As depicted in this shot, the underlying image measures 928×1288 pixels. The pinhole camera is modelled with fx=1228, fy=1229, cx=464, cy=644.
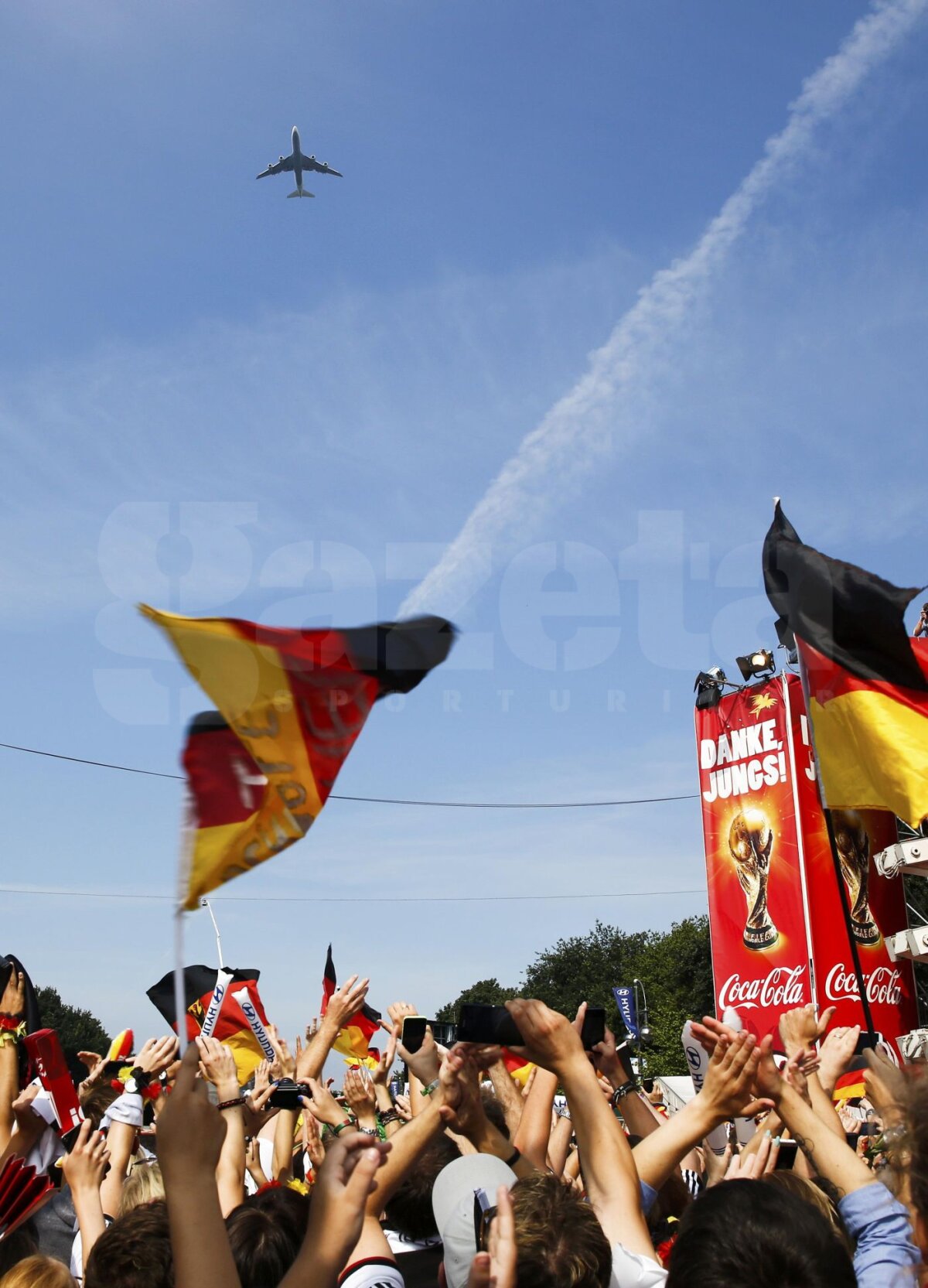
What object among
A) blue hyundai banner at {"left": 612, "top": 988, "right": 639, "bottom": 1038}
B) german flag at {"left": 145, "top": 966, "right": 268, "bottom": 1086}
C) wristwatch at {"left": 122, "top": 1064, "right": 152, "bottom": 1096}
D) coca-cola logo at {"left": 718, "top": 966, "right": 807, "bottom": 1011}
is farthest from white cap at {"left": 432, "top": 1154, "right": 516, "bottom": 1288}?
coca-cola logo at {"left": 718, "top": 966, "right": 807, "bottom": 1011}

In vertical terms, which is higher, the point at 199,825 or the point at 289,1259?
the point at 199,825

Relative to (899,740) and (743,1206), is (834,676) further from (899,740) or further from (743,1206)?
(743,1206)

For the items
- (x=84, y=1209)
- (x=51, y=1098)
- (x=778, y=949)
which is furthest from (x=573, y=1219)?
(x=778, y=949)

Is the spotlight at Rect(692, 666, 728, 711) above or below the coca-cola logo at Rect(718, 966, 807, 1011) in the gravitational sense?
above

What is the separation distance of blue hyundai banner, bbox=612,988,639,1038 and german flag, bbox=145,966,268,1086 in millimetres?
11030

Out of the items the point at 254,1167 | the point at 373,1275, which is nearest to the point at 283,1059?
the point at 254,1167

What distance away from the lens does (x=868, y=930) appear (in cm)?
3150

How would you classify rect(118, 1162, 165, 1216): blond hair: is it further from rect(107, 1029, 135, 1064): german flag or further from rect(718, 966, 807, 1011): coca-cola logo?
rect(718, 966, 807, 1011): coca-cola logo

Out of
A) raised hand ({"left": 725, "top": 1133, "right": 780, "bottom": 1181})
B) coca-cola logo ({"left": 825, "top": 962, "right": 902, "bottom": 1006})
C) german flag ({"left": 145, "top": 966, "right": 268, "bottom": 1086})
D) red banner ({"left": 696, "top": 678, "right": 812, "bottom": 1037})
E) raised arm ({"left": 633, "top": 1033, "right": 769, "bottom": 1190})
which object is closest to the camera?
raised arm ({"left": 633, "top": 1033, "right": 769, "bottom": 1190})

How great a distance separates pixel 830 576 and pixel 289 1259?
631 cm

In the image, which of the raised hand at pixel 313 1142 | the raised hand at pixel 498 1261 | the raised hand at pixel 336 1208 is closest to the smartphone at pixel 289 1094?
the raised hand at pixel 313 1142

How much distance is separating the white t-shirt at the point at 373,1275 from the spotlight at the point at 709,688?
32.4 meters

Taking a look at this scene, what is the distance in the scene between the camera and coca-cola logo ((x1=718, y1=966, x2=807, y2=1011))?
3106cm

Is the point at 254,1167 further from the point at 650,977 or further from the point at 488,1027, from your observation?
the point at 650,977
